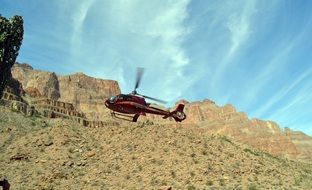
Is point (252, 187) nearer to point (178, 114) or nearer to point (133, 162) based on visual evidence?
point (133, 162)

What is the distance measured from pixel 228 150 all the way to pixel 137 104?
849cm

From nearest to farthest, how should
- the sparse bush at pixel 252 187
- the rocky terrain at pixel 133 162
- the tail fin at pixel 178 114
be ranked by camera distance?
the sparse bush at pixel 252 187 < the rocky terrain at pixel 133 162 < the tail fin at pixel 178 114

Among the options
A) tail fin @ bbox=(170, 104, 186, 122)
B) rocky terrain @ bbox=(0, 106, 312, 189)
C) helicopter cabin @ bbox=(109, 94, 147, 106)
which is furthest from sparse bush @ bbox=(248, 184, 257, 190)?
tail fin @ bbox=(170, 104, 186, 122)

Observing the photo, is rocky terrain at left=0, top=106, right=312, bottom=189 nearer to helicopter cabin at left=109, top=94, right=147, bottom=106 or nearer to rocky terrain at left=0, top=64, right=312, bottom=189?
rocky terrain at left=0, top=64, right=312, bottom=189

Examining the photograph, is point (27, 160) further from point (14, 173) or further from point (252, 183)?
point (252, 183)

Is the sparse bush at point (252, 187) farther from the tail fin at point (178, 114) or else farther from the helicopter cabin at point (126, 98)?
the tail fin at point (178, 114)

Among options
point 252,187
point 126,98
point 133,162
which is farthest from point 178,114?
point 252,187

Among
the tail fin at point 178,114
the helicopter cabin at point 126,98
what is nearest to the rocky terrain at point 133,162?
the tail fin at point 178,114

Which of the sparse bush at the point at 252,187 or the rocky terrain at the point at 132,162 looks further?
the rocky terrain at the point at 132,162

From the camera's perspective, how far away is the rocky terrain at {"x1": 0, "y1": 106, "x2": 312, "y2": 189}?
2752 cm

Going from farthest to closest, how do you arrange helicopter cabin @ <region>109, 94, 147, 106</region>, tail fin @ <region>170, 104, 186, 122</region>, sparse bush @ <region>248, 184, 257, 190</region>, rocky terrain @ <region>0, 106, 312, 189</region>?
tail fin @ <region>170, 104, 186, 122</region> → helicopter cabin @ <region>109, 94, 147, 106</region> → rocky terrain @ <region>0, 106, 312, 189</region> → sparse bush @ <region>248, 184, 257, 190</region>

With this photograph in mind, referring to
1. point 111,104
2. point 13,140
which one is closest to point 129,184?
point 111,104

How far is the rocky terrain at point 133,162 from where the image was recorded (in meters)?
27.5

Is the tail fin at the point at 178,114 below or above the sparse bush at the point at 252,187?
above
